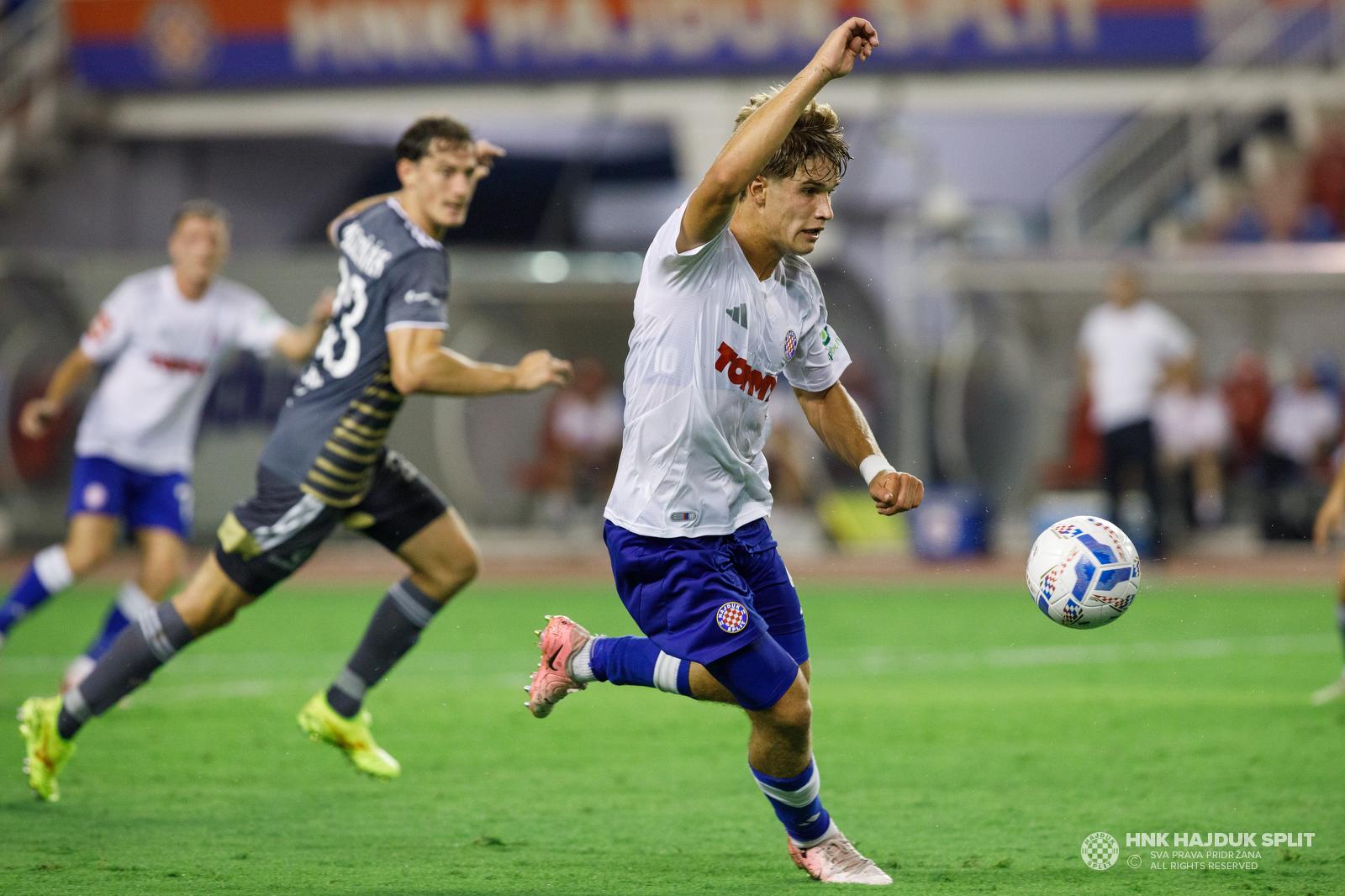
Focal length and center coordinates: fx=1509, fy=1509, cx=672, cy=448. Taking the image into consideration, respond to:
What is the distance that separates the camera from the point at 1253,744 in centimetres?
648

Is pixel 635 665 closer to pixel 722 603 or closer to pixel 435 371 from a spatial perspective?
pixel 722 603

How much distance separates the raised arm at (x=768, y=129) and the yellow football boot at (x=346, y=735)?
111 inches

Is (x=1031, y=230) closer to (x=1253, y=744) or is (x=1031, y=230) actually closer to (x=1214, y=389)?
(x=1214, y=389)

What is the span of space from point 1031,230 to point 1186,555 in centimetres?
868

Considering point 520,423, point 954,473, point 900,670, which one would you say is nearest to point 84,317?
point 520,423

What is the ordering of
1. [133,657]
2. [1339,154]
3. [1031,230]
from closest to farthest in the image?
[133,657] → [1339,154] → [1031,230]

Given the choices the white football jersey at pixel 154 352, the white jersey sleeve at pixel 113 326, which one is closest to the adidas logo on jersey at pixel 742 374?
the white football jersey at pixel 154 352

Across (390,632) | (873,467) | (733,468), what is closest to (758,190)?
(733,468)

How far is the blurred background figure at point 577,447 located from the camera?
1761 centimetres

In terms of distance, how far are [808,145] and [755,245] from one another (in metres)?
0.33

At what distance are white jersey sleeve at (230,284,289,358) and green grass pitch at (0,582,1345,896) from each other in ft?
6.12

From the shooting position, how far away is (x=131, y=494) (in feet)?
25.9

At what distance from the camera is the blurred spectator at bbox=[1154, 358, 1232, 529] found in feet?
54.1

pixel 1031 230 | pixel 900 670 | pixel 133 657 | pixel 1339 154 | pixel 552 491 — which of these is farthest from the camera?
pixel 1031 230
